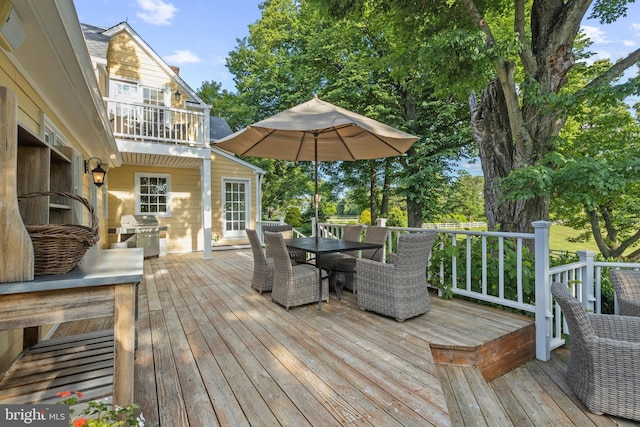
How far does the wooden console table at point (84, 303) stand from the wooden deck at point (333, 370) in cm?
60

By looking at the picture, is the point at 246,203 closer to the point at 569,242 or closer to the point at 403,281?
the point at 403,281

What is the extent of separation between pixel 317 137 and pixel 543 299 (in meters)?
3.21

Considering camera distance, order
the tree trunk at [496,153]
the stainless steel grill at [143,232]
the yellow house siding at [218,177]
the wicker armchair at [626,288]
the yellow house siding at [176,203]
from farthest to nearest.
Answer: the yellow house siding at [218,177]
the yellow house siding at [176,203]
the stainless steel grill at [143,232]
the tree trunk at [496,153]
the wicker armchair at [626,288]

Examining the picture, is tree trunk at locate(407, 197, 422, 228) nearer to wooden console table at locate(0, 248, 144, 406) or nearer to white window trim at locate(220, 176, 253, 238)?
white window trim at locate(220, 176, 253, 238)

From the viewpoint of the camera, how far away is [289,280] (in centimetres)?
347

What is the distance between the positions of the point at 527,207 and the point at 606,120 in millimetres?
2174

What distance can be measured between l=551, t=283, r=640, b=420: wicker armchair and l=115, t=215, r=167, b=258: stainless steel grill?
7.77 m

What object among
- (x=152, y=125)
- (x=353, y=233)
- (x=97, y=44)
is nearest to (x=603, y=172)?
(x=353, y=233)

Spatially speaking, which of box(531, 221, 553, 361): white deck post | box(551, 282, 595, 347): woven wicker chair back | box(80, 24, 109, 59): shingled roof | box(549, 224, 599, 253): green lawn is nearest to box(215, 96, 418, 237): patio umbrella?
box(531, 221, 553, 361): white deck post

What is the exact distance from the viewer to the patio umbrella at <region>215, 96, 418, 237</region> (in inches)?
133

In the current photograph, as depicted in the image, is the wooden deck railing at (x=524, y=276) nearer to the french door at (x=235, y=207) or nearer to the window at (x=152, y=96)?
the french door at (x=235, y=207)

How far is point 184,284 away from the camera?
4.89m

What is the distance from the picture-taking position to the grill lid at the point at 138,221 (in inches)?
297

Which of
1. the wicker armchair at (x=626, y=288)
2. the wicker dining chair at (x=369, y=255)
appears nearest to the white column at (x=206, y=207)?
the wicker dining chair at (x=369, y=255)
